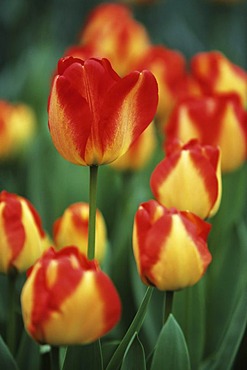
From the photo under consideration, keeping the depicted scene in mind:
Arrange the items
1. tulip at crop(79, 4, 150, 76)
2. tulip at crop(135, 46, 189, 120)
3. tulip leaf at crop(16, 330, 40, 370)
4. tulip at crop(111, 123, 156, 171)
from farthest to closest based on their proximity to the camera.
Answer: tulip at crop(79, 4, 150, 76), tulip at crop(135, 46, 189, 120), tulip at crop(111, 123, 156, 171), tulip leaf at crop(16, 330, 40, 370)

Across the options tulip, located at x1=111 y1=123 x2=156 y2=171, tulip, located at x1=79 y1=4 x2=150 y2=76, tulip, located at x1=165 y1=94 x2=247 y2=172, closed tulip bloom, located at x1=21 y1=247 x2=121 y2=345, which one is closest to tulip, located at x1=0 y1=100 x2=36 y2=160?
tulip, located at x1=79 y1=4 x2=150 y2=76

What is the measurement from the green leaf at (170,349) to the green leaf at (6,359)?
13 centimetres

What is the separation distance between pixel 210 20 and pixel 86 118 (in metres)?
2.12

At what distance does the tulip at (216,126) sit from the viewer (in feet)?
3.35

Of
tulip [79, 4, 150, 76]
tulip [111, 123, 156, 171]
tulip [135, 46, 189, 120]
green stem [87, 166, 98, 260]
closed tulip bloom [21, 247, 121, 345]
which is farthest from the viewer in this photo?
tulip [79, 4, 150, 76]

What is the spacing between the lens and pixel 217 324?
3.31 ft

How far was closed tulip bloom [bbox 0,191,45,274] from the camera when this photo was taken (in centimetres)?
76

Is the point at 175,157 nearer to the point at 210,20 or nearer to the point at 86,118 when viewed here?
the point at 86,118

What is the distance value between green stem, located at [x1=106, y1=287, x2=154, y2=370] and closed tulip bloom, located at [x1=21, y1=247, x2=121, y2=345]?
9 cm

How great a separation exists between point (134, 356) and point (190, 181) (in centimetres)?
18

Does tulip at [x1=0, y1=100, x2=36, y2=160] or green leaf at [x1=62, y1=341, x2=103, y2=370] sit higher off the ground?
tulip at [x1=0, y1=100, x2=36, y2=160]

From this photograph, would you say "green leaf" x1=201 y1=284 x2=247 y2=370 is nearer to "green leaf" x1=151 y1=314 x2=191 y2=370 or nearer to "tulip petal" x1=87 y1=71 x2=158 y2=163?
"green leaf" x1=151 y1=314 x2=191 y2=370

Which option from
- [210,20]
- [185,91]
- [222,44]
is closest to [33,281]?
Result: [185,91]

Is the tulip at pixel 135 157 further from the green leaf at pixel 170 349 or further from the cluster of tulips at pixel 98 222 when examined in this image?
the green leaf at pixel 170 349
